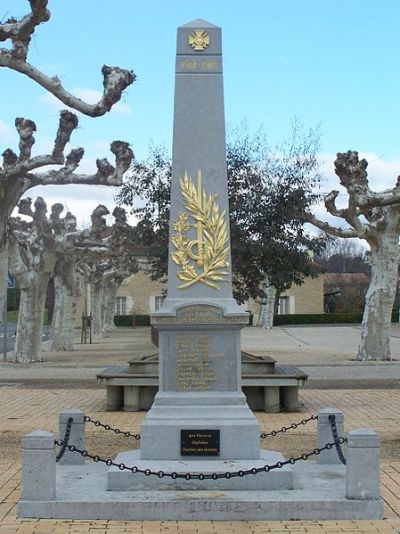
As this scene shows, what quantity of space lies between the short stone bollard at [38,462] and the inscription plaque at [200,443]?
1.38 metres

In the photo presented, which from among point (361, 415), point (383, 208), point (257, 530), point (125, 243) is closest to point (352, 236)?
point (383, 208)

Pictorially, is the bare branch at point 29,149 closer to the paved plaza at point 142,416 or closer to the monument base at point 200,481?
the paved plaza at point 142,416

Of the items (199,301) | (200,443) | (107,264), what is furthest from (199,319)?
(107,264)

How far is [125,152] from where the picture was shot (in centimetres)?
2005

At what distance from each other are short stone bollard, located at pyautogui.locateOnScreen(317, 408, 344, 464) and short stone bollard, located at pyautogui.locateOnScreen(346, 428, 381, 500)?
170 centimetres

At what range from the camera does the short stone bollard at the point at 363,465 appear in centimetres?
697

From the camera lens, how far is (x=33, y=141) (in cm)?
1825

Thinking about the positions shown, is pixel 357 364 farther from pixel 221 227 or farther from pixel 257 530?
pixel 257 530

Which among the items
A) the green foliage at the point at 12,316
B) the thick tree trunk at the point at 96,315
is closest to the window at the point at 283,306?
the green foliage at the point at 12,316

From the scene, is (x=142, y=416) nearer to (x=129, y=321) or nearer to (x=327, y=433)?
(x=327, y=433)

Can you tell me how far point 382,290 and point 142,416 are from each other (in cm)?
1235

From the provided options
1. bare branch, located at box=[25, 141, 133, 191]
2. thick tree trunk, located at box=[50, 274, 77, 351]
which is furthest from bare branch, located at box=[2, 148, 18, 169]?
thick tree trunk, located at box=[50, 274, 77, 351]

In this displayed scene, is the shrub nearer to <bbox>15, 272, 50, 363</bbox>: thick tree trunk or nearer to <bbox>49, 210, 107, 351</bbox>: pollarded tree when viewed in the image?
<bbox>49, 210, 107, 351</bbox>: pollarded tree

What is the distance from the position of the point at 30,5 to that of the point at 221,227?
23.8 ft
